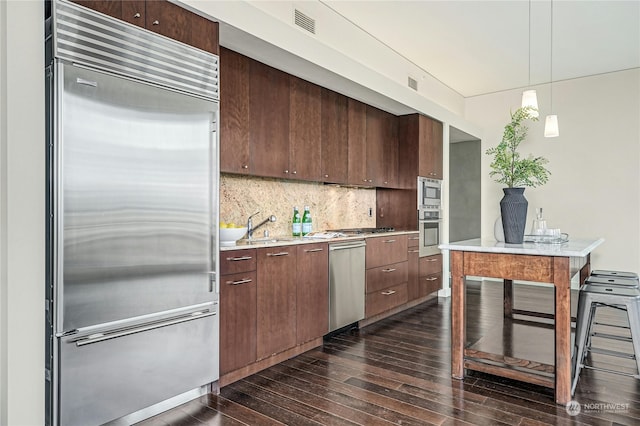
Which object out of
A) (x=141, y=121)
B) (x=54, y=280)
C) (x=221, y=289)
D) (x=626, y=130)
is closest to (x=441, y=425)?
(x=221, y=289)

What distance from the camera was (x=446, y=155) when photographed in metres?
5.91

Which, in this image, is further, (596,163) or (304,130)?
(596,163)

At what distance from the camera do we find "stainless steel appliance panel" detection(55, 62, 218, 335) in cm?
199

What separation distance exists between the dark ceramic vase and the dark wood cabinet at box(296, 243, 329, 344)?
1459 mm

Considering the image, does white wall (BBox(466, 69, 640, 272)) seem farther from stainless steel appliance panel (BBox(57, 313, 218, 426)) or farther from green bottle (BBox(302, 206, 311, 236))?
stainless steel appliance panel (BBox(57, 313, 218, 426))

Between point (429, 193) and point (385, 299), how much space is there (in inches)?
68.0

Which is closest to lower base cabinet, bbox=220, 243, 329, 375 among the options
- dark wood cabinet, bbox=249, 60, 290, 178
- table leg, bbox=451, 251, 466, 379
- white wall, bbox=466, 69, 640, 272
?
dark wood cabinet, bbox=249, 60, 290, 178

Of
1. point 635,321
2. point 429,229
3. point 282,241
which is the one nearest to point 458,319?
point 635,321

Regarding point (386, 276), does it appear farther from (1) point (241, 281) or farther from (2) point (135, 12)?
(2) point (135, 12)

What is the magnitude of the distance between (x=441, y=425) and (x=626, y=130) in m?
5.59

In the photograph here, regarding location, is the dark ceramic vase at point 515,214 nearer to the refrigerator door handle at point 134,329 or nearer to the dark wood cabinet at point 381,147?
the dark wood cabinet at point 381,147

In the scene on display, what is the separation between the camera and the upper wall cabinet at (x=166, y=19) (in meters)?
2.17

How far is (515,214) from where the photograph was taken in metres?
3.04
